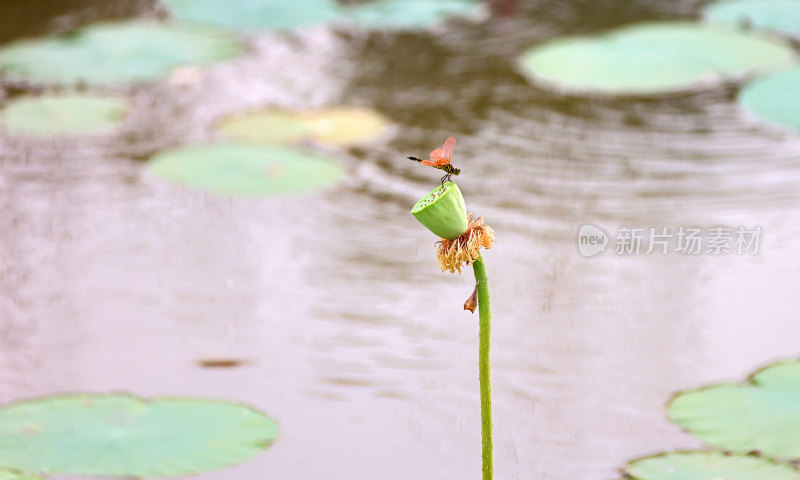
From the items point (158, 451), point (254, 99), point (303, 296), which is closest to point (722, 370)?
point (303, 296)

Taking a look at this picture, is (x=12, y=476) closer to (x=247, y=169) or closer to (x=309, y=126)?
(x=247, y=169)

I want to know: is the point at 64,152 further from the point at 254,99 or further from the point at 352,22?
the point at 352,22

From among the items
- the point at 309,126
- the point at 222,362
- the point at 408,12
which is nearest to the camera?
the point at 222,362

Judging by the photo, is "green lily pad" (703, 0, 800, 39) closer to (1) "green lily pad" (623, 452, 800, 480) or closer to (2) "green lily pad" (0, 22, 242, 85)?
(2) "green lily pad" (0, 22, 242, 85)

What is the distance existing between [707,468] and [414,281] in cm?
91

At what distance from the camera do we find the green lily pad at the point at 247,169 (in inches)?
112

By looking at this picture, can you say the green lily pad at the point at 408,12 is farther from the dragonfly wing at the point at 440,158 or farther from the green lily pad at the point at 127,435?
the dragonfly wing at the point at 440,158

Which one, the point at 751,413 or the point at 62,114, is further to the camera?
the point at 62,114

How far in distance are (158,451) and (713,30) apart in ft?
8.64

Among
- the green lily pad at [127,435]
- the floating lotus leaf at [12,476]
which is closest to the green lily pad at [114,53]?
the green lily pad at [127,435]

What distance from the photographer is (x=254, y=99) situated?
345 centimetres

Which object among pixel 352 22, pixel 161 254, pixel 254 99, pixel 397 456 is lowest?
pixel 397 456

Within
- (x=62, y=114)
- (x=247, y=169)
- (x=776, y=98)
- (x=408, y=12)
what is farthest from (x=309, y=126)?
(x=776, y=98)

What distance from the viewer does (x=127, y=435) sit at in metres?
1.79
